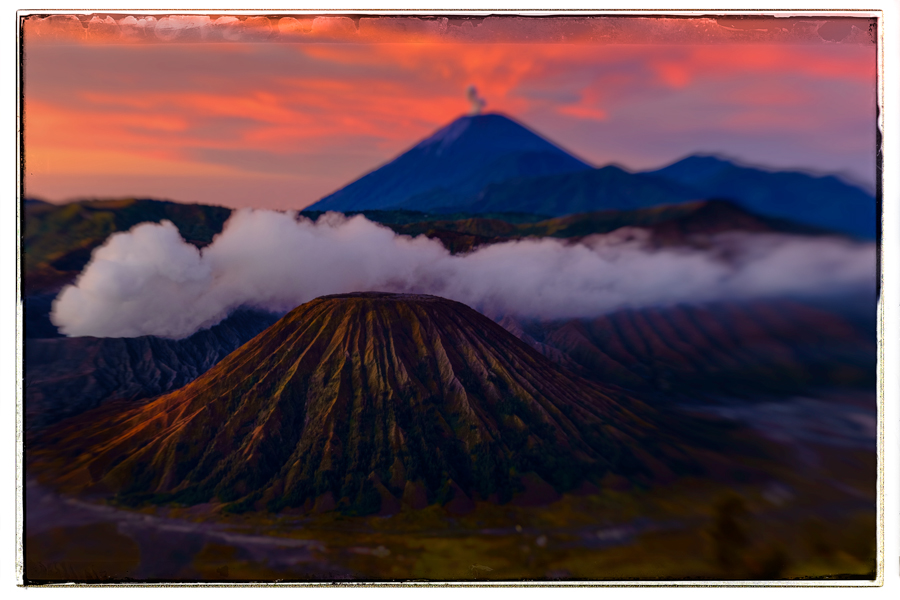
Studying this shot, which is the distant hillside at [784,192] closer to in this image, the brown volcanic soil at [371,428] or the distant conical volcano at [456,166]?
the distant conical volcano at [456,166]

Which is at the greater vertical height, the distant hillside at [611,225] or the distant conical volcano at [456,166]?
the distant conical volcano at [456,166]

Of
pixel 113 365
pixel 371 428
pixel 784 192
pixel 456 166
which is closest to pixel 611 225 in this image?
pixel 784 192

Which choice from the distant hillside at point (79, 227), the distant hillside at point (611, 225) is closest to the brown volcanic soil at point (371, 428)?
the distant hillside at point (611, 225)

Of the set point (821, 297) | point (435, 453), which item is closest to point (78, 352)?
point (435, 453)

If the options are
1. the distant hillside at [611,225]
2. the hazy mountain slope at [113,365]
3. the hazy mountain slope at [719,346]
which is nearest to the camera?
the hazy mountain slope at [719,346]

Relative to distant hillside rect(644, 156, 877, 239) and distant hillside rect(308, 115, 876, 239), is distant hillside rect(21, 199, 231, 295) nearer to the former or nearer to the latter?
distant hillside rect(308, 115, 876, 239)

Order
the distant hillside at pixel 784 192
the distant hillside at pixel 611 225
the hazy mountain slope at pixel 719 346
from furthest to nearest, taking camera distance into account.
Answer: the distant hillside at pixel 611 225 → the hazy mountain slope at pixel 719 346 → the distant hillside at pixel 784 192

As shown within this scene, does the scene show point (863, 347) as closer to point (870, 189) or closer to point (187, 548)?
point (870, 189)
